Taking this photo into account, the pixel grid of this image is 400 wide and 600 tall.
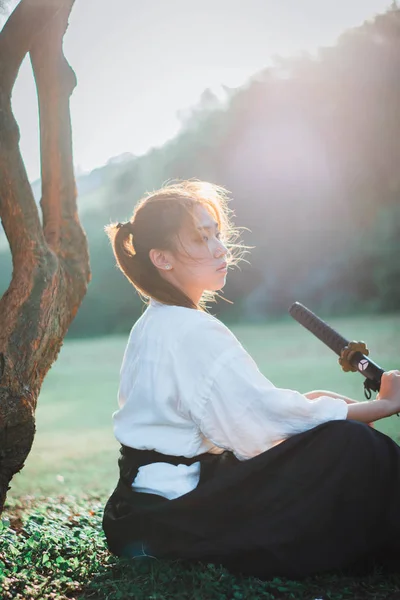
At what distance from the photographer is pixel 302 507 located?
208 cm

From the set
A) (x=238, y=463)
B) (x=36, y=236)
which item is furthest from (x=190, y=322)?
(x=36, y=236)

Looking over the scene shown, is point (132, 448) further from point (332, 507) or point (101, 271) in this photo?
point (101, 271)

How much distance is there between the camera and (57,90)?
139 inches

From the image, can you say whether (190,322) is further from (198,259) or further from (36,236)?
(36,236)

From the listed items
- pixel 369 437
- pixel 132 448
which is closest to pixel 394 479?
pixel 369 437

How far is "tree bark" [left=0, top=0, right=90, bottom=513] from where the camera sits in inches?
103

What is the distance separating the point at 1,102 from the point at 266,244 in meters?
9.16

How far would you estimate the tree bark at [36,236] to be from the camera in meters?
2.60

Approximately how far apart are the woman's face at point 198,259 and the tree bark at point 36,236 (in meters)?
0.78

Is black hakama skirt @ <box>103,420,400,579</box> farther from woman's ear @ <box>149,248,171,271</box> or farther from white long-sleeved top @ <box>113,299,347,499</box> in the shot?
woman's ear @ <box>149,248,171,271</box>

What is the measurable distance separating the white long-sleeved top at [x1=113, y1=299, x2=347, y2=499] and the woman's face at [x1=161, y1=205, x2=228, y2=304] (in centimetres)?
14

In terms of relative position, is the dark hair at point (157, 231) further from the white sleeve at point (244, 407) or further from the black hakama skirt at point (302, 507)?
the black hakama skirt at point (302, 507)

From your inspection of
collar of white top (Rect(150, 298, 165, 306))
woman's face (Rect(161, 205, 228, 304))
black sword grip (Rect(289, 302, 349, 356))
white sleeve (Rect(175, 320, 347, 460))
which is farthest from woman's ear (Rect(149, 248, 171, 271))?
black sword grip (Rect(289, 302, 349, 356))

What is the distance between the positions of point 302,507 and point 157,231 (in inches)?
44.3
